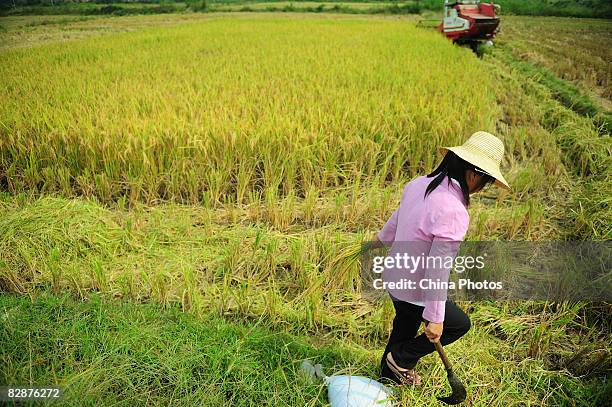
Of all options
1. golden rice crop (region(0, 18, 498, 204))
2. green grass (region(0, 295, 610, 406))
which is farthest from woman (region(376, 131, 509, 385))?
golden rice crop (region(0, 18, 498, 204))

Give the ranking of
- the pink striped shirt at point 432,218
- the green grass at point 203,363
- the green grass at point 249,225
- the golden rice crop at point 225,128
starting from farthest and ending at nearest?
the golden rice crop at point 225,128 → the green grass at point 249,225 → the green grass at point 203,363 → the pink striped shirt at point 432,218

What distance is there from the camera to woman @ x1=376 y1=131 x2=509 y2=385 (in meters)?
1.29

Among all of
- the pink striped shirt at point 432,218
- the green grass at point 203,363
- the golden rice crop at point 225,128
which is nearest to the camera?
the pink striped shirt at point 432,218

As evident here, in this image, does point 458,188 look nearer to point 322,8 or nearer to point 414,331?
point 414,331

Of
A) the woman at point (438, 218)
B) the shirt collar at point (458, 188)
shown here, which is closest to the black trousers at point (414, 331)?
the woman at point (438, 218)

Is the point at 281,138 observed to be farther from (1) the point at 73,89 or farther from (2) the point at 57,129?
(1) the point at 73,89

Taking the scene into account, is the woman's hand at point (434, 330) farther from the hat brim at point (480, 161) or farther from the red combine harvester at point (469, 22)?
the red combine harvester at point (469, 22)

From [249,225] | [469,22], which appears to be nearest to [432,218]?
[249,225]

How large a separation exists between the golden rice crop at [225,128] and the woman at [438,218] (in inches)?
60.7

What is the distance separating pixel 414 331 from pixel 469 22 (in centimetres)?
954

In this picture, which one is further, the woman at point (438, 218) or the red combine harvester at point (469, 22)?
the red combine harvester at point (469, 22)

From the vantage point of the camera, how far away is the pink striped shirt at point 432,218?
128 cm

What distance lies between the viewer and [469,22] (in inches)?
370

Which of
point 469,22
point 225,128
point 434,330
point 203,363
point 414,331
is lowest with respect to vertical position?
point 203,363
